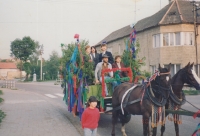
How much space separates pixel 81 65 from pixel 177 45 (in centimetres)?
1771

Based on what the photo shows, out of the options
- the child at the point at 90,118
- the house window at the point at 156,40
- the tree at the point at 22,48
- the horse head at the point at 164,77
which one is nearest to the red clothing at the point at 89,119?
the child at the point at 90,118

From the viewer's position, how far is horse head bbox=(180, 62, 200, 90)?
18.7 ft

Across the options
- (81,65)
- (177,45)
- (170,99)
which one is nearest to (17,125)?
(81,65)

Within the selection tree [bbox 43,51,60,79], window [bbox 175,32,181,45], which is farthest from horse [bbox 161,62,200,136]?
tree [bbox 43,51,60,79]

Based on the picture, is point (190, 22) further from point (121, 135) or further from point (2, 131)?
point (2, 131)

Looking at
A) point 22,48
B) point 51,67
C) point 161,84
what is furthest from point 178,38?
point 22,48

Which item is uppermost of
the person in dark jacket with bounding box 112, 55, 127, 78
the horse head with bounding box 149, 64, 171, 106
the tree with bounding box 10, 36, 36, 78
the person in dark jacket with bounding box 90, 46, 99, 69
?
the tree with bounding box 10, 36, 36, 78

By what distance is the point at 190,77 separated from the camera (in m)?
5.85

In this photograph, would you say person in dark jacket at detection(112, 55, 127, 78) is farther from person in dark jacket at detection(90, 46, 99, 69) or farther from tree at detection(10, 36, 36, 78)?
tree at detection(10, 36, 36, 78)

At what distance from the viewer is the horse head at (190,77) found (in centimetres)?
→ 569

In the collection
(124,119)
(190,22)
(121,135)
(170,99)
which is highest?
(190,22)

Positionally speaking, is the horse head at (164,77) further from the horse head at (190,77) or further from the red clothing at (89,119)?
the red clothing at (89,119)

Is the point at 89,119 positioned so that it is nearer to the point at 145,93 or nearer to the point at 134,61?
the point at 145,93

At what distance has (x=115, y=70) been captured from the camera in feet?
24.8
